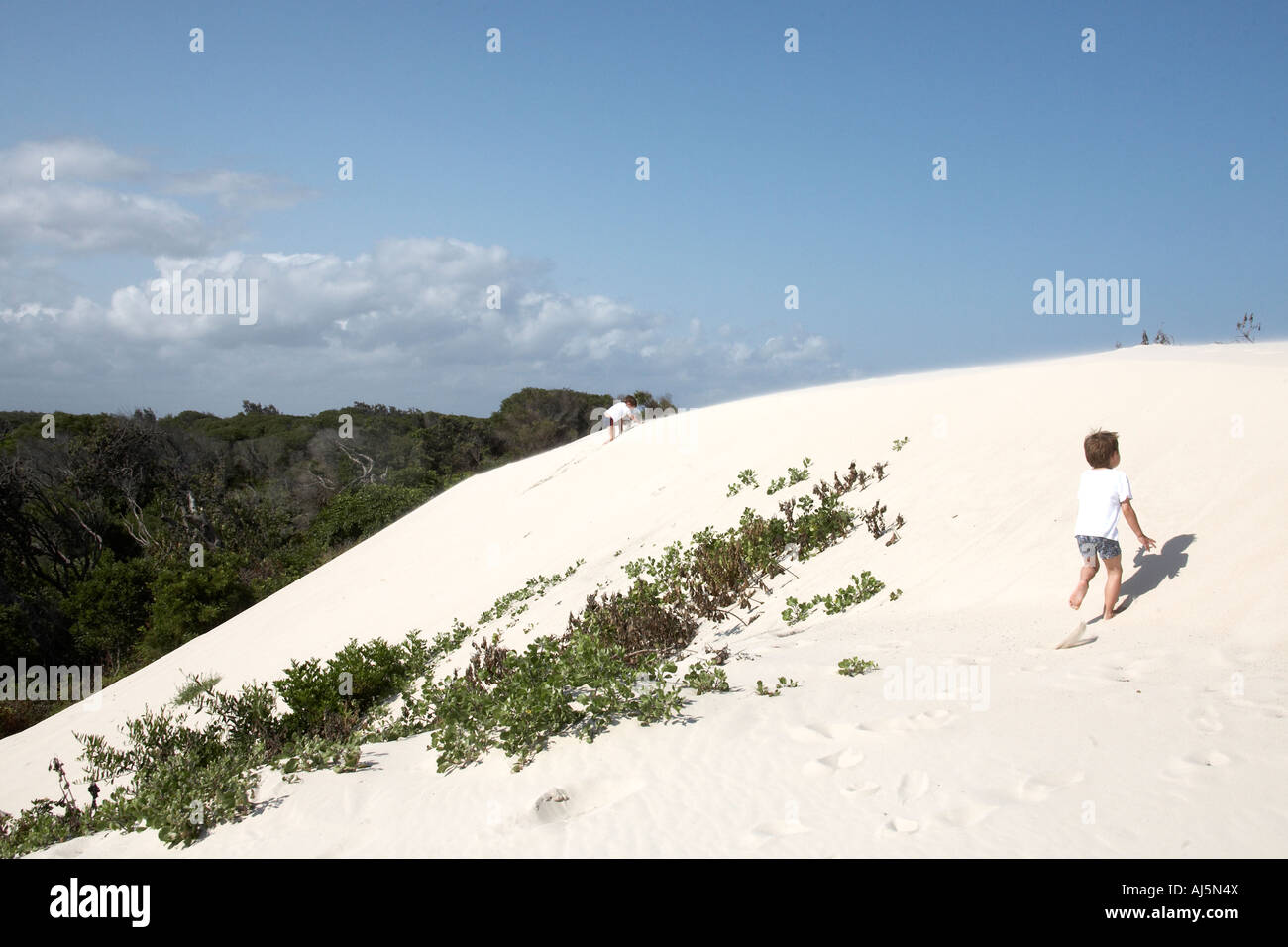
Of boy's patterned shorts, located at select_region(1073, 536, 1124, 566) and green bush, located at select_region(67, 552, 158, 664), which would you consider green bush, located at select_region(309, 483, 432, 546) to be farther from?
boy's patterned shorts, located at select_region(1073, 536, 1124, 566)

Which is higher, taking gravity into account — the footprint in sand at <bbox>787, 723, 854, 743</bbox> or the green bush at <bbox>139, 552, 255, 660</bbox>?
the footprint in sand at <bbox>787, 723, 854, 743</bbox>

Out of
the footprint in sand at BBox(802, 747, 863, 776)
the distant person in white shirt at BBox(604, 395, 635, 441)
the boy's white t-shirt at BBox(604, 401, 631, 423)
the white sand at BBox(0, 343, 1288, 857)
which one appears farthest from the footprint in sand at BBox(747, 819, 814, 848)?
the boy's white t-shirt at BBox(604, 401, 631, 423)

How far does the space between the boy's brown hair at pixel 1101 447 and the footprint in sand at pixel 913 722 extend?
2.45m

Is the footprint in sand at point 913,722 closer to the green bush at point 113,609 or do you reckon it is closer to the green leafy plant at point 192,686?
the green leafy plant at point 192,686

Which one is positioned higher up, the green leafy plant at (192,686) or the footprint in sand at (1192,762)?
the footprint in sand at (1192,762)

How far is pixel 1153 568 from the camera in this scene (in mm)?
6016

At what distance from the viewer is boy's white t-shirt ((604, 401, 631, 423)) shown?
18875 mm

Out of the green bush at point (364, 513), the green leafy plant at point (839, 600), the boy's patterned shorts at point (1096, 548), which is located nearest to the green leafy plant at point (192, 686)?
the green leafy plant at point (839, 600)

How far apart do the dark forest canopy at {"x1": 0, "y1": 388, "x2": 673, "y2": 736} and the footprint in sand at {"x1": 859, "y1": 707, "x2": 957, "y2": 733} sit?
46.4 feet

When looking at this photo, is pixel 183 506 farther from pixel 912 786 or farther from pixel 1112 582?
pixel 912 786

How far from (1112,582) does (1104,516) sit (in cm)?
45

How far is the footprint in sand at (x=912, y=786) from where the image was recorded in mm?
3404

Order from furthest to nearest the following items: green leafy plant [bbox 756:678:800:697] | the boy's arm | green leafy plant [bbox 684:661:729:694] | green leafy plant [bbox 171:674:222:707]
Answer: green leafy plant [bbox 171:674:222:707]
the boy's arm
green leafy plant [bbox 684:661:729:694]
green leafy plant [bbox 756:678:800:697]
